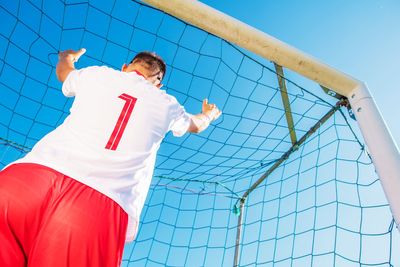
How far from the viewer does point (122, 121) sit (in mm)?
1156

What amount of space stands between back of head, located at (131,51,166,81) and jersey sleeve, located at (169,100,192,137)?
0.22 m

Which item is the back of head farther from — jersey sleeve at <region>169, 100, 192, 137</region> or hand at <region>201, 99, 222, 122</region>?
hand at <region>201, 99, 222, 122</region>

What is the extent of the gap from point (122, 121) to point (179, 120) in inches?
14.3

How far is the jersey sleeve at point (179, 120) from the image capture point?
1.38 m

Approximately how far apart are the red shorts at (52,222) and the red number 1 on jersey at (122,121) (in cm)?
18

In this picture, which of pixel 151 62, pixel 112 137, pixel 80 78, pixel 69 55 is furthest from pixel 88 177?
pixel 69 55

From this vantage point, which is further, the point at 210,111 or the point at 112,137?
the point at 210,111

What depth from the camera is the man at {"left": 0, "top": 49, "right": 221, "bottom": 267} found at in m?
0.86

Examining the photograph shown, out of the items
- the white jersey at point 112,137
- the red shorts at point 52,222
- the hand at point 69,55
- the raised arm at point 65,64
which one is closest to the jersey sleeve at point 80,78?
the white jersey at point 112,137

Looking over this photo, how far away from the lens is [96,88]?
1.23 metres

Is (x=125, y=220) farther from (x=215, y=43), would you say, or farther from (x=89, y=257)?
(x=215, y=43)

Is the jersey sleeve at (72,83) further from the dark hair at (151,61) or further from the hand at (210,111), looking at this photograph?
the hand at (210,111)

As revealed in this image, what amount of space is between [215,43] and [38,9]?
5.04 ft

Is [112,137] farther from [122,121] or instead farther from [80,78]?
[80,78]
